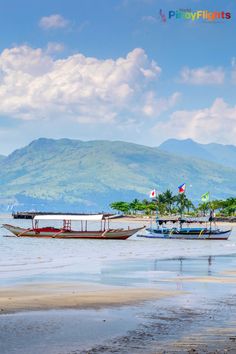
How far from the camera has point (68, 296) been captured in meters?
31.6

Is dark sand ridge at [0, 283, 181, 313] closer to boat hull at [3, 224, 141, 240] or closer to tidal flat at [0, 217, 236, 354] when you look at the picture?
tidal flat at [0, 217, 236, 354]

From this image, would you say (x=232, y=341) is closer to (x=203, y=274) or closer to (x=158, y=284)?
(x=158, y=284)

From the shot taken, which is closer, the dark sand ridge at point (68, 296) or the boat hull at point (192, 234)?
the dark sand ridge at point (68, 296)

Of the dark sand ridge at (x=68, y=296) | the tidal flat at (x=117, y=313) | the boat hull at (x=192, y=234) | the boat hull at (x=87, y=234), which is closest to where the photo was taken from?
the tidal flat at (x=117, y=313)

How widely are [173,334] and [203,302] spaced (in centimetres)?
873

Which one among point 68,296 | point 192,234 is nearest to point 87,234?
point 192,234

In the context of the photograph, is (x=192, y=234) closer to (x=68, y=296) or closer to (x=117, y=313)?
(x=68, y=296)

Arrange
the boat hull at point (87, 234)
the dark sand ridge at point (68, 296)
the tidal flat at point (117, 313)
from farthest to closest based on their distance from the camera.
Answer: the boat hull at point (87, 234) → the dark sand ridge at point (68, 296) → the tidal flat at point (117, 313)

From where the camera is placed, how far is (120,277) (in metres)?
43.7

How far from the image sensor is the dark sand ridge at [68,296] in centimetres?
2789

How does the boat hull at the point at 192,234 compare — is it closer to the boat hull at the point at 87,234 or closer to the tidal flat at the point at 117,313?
the boat hull at the point at 87,234

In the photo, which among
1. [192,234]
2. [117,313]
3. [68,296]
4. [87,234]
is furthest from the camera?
[192,234]

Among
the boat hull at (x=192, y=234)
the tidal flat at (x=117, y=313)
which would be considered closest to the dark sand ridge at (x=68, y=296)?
the tidal flat at (x=117, y=313)

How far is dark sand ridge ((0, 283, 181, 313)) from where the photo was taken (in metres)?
27.9
